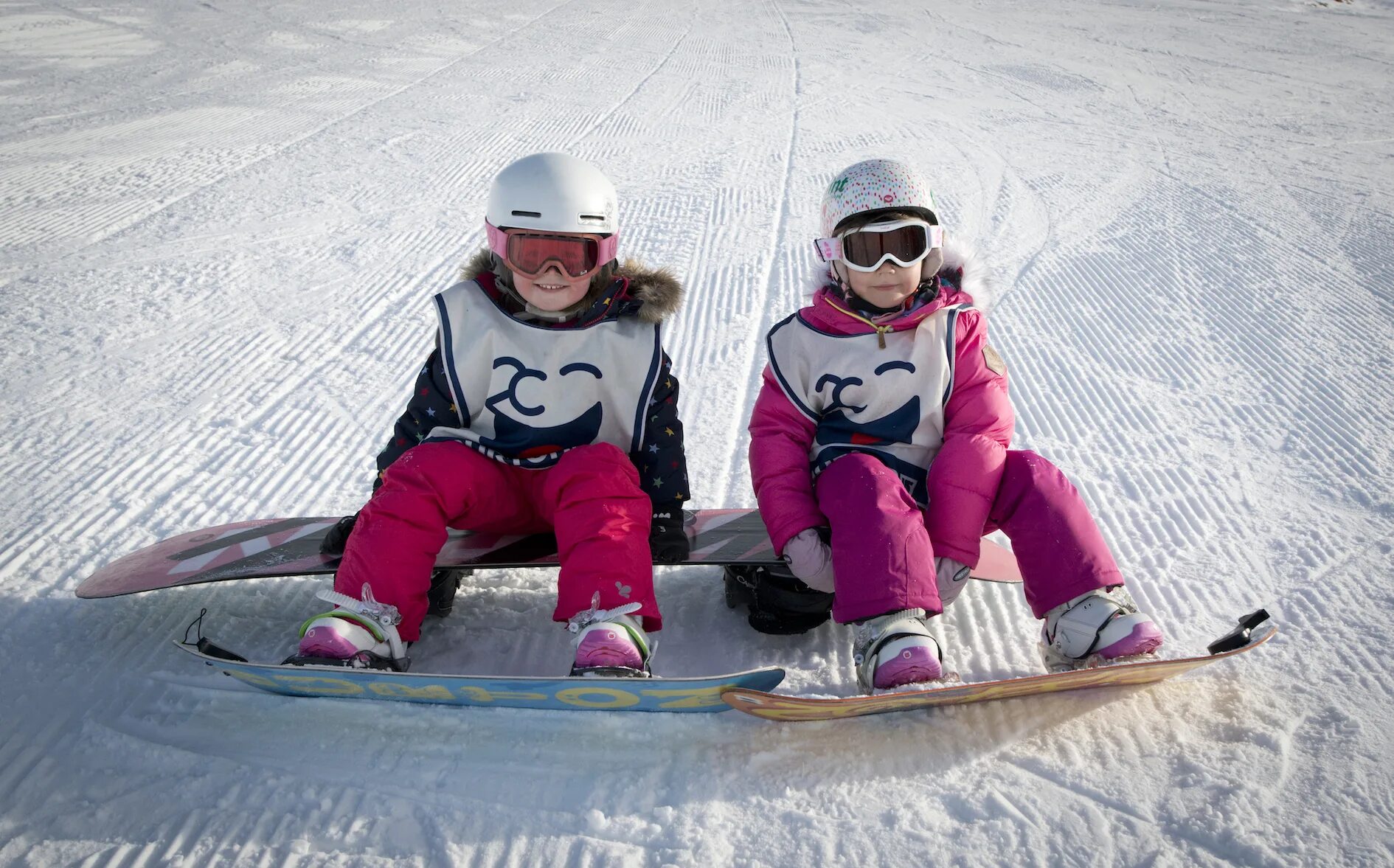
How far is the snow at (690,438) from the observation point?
1.93 metres

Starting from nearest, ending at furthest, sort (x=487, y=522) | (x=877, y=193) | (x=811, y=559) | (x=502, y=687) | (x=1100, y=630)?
(x=502, y=687)
(x=1100, y=630)
(x=811, y=559)
(x=877, y=193)
(x=487, y=522)

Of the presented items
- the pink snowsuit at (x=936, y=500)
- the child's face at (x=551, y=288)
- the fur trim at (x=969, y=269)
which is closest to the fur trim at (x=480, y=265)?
the child's face at (x=551, y=288)

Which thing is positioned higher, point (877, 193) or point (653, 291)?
point (877, 193)

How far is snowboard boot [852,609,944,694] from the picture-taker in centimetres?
206

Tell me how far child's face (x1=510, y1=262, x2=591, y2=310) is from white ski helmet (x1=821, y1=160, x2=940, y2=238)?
0.69m

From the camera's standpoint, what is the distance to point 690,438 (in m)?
3.55

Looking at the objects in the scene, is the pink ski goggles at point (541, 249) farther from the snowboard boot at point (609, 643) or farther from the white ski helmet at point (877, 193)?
the snowboard boot at point (609, 643)

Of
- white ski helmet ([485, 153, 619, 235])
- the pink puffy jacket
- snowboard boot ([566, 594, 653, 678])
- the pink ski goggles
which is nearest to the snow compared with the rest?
snowboard boot ([566, 594, 653, 678])

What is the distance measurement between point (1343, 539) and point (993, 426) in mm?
1408

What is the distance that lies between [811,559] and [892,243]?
2.75 ft

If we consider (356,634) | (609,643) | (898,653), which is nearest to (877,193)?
(898,653)

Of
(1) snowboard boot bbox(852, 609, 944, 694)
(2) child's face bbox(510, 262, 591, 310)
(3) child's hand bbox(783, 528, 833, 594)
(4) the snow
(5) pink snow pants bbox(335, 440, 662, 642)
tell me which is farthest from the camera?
(2) child's face bbox(510, 262, 591, 310)

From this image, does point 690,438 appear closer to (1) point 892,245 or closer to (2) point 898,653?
(1) point 892,245

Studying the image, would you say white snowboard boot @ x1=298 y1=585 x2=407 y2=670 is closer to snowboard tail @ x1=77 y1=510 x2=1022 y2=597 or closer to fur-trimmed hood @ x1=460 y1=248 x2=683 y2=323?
snowboard tail @ x1=77 y1=510 x2=1022 y2=597
